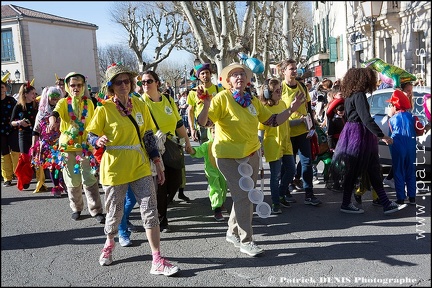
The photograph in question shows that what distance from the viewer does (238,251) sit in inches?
170

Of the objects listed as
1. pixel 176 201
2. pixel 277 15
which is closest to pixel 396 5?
pixel 277 15

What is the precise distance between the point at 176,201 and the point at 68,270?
2.66m

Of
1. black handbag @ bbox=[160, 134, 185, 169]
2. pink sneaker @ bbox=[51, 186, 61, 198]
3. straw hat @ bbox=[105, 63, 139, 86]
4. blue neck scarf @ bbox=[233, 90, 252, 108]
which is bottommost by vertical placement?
pink sneaker @ bbox=[51, 186, 61, 198]

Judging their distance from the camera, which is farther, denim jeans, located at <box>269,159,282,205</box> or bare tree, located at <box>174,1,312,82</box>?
denim jeans, located at <box>269,159,282,205</box>

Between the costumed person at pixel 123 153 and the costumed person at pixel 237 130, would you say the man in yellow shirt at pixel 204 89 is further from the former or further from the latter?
the costumed person at pixel 123 153

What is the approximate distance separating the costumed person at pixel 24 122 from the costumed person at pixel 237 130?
4185 millimetres

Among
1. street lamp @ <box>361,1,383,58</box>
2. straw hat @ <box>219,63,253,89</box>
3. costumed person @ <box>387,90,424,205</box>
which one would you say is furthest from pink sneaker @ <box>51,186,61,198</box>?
street lamp @ <box>361,1,383,58</box>

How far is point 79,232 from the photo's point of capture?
5.15m

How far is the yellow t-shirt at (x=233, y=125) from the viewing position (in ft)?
13.0

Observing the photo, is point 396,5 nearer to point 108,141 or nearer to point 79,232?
point 108,141

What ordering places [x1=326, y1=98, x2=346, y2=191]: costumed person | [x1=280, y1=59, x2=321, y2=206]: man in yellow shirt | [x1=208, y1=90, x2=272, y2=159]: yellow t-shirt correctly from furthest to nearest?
[x1=326, y1=98, x2=346, y2=191]: costumed person → [x1=280, y1=59, x2=321, y2=206]: man in yellow shirt → [x1=208, y1=90, x2=272, y2=159]: yellow t-shirt

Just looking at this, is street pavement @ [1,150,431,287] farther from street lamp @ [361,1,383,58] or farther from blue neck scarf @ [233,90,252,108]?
blue neck scarf @ [233,90,252,108]

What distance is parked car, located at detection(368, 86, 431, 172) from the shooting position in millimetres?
5691

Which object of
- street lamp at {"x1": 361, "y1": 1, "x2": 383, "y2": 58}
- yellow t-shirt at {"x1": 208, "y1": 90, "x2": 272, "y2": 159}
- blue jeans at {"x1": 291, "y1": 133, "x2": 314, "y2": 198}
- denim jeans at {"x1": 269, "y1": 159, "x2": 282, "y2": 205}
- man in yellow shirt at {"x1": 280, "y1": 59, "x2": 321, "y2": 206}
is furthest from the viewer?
blue jeans at {"x1": 291, "y1": 133, "x2": 314, "y2": 198}
